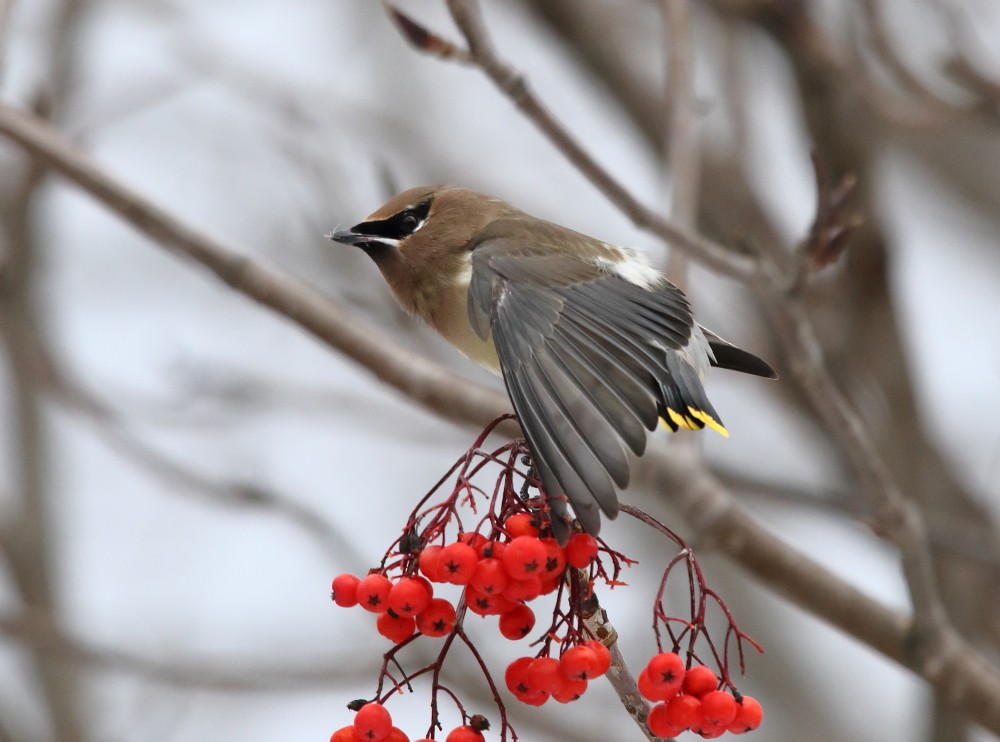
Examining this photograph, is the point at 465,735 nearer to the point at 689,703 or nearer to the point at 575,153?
the point at 689,703

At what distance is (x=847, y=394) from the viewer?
5359 millimetres

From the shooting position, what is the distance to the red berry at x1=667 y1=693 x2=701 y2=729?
2178 mm

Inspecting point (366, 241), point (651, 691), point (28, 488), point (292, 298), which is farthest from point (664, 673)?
point (28, 488)

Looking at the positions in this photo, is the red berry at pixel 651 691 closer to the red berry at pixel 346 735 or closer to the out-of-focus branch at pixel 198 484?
the red berry at pixel 346 735

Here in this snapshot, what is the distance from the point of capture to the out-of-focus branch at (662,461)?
11.7 feet

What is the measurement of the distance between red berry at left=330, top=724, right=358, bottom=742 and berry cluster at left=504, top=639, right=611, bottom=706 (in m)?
0.29

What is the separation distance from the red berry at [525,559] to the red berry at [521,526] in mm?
72

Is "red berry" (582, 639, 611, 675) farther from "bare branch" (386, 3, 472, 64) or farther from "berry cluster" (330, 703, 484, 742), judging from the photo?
"bare branch" (386, 3, 472, 64)

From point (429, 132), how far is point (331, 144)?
139 cm

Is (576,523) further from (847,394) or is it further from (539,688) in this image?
(847,394)

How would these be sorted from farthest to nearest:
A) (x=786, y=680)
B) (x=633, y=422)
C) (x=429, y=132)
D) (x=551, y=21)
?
(x=429, y=132) < (x=786, y=680) < (x=551, y=21) < (x=633, y=422)

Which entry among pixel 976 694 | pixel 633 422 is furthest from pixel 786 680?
pixel 633 422

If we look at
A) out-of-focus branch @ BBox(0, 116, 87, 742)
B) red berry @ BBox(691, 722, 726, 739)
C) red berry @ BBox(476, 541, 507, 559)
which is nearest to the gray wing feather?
red berry @ BBox(476, 541, 507, 559)

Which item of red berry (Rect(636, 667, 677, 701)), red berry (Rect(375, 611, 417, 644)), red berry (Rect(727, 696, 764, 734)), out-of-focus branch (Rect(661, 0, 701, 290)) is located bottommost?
red berry (Rect(727, 696, 764, 734))
